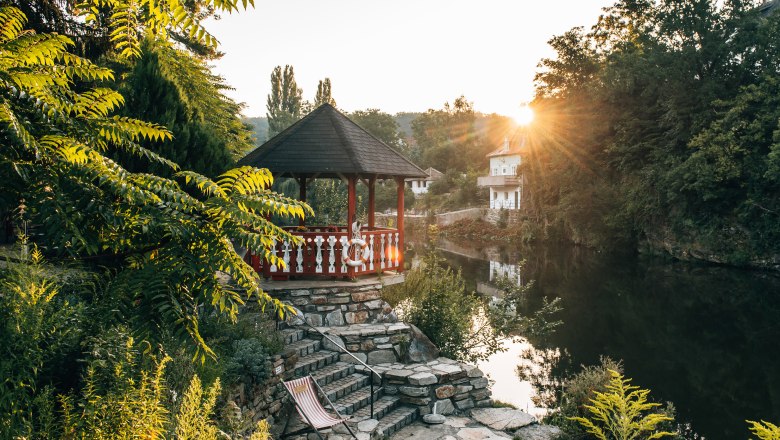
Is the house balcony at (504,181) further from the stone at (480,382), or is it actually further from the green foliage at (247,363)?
the green foliage at (247,363)

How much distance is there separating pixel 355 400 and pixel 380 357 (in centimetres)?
124

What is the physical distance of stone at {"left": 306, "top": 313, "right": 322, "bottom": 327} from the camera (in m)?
9.37

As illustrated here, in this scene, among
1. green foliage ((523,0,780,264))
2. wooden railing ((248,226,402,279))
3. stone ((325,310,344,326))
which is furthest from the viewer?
green foliage ((523,0,780,264))

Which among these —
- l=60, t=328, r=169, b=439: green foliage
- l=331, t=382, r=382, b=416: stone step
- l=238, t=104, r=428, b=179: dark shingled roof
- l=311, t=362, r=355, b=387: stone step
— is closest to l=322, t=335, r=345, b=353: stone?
l=311, t=362, r=355, b=387: stone step

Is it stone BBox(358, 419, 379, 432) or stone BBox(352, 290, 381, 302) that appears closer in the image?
stone BBox(358, 419, 379, 432)

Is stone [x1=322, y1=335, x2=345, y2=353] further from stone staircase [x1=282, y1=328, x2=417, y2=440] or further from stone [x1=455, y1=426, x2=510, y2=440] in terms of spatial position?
stone [x1=455, y1=426, x2=510, y2=440]

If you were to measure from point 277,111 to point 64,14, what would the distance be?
41413mm

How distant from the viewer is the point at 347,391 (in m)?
7.77

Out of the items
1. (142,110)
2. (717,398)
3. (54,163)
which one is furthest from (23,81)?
(717,398)

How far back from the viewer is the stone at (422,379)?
7.85 m

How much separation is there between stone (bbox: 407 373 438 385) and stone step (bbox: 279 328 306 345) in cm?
200

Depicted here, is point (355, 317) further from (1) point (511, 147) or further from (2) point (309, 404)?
(1) point (511, 147)

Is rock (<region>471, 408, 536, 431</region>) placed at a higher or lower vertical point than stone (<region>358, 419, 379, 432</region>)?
lower

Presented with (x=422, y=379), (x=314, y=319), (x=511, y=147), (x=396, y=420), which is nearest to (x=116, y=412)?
(x=396, y=420)
